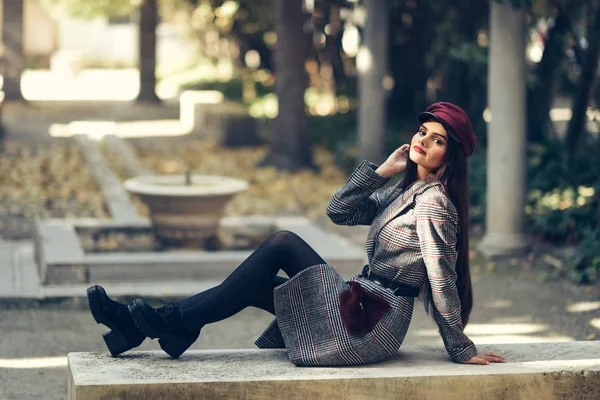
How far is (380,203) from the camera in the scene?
4727 mm

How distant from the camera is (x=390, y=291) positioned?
4.44 meters

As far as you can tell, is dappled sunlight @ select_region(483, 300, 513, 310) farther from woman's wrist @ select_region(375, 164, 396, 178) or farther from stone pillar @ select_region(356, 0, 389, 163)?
stone pillar @ select_region(356, 0, 389, 163)

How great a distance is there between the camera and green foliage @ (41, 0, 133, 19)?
25.9 metres

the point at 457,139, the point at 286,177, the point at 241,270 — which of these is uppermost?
the point at 457,139

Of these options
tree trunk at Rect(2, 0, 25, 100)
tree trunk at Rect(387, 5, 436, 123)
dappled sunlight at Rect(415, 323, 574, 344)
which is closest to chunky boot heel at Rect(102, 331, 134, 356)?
dappled sunlight at Rect(415, 323, 574, 344)

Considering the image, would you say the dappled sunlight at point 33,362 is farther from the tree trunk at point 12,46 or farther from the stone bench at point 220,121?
the tree trunk at point 12,46

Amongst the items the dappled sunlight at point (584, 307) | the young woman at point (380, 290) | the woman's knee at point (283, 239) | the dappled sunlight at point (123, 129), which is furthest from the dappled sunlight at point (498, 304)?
the dappled sunlight at point (123, 129)

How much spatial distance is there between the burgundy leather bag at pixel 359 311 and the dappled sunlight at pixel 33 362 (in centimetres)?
218

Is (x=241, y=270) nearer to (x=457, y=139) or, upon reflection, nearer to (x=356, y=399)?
(x=356, y=399)

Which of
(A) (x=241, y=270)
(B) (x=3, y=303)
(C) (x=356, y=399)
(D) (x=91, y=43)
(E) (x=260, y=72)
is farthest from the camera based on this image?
(D) (x=91, y=43)

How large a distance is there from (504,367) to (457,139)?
1.01 m

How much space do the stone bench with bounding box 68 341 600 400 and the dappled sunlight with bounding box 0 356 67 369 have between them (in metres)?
1.49

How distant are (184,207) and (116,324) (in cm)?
424

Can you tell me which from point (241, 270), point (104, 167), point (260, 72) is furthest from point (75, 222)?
point (260, 72)
